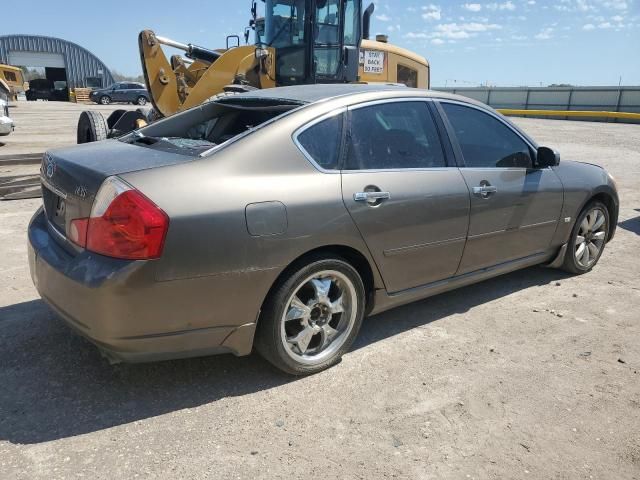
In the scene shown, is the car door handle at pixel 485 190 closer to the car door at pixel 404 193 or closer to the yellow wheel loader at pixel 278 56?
the car door at pixel 404 193

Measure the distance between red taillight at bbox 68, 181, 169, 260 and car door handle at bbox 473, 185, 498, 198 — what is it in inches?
87.0

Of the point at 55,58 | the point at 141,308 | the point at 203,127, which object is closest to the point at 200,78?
the point at 203,127

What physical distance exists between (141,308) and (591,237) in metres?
4.22

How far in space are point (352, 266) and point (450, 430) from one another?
1046mm

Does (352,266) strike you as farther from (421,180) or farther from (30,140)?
(30,140)

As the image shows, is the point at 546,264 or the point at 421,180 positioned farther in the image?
the point at 546,264

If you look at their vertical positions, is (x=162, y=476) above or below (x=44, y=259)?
below

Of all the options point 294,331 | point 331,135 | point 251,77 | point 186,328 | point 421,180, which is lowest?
point 294,331

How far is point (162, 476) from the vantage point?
7.45 ft

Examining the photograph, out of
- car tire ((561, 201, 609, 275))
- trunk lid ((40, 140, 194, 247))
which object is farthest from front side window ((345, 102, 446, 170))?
car tire ((561, 201, 609, 275))

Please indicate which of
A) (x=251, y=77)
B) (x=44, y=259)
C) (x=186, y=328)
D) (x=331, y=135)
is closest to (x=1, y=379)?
(x=44, y=259)

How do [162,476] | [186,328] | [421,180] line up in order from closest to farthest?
[162,476] → [186,328] → [421,180]

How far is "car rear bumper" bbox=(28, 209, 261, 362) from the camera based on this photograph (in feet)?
7.97

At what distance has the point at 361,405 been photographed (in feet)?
9.32
